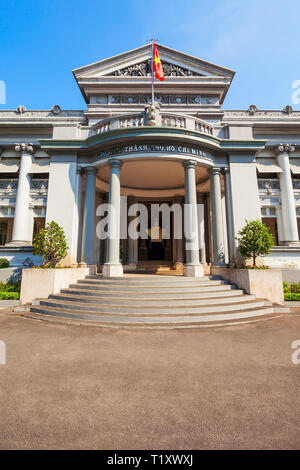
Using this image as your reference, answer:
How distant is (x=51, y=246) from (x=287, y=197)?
19.2 m

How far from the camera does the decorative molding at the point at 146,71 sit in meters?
20.2

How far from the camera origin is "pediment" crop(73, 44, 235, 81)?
20109 mm

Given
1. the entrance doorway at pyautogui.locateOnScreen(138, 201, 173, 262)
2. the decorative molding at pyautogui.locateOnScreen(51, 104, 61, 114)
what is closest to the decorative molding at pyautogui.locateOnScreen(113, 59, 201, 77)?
the decorative molding at pyautogui.locateOnScreen(51, 104, 61, 114)

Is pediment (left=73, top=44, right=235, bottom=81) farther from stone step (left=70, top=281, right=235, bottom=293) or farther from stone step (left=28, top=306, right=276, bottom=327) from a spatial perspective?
stone step (left=28, top=306, right=276, bottom=327)

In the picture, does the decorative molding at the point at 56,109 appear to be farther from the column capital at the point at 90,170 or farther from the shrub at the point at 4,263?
the shrub at the point at 4,263

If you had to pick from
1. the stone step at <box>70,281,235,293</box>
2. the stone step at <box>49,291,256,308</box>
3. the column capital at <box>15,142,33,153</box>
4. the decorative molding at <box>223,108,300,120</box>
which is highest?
the decorative molding at <box>223,108,300,120</box>

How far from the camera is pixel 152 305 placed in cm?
835

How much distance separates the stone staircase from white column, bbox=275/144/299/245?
11445mm

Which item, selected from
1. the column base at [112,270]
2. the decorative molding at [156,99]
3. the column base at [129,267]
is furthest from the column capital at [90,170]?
the decorative molding at [156,99]

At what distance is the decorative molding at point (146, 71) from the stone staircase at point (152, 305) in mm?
19392

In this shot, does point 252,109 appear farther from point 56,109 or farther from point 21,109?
point 21,109

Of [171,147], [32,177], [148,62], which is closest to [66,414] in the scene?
[171,147]

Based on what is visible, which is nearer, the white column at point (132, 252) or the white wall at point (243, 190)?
the white wall at point (243, 190)

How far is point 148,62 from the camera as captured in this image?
67.1ft
